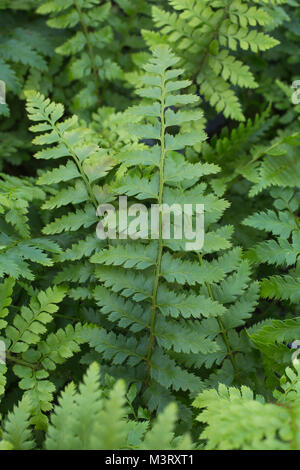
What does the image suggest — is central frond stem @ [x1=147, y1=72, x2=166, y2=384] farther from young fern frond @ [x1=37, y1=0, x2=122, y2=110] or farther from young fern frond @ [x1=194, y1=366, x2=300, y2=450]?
young fern frond @ [x1=37, y1=0, x2=122, y2=110]

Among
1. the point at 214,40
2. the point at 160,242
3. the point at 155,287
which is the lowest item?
the point at 155,287

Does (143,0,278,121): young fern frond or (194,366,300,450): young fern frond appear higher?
(143,0,278,121): young fern frond

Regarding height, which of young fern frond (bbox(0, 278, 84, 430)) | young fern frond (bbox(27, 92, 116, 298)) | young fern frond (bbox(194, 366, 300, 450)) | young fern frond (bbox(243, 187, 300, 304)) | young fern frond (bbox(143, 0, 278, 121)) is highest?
young fern frond (bbox(143, 0, 278, 121))

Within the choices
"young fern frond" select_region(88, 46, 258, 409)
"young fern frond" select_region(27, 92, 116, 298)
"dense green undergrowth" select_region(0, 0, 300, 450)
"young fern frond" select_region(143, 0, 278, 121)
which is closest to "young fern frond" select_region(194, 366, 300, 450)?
"dense green undergrowth" select_region(0, 0, 300, 450)

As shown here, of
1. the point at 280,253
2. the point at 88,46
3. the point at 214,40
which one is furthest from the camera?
the point at 88,46

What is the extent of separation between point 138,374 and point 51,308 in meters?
0.38

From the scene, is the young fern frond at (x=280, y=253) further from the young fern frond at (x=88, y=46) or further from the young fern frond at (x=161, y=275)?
the young fern frond at (x=88, y=46)

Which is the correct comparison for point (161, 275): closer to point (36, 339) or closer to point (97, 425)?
point (36, 339)

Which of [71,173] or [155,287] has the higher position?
[71,173]

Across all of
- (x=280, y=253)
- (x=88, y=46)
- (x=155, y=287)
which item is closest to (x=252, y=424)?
(x=155, y=287)

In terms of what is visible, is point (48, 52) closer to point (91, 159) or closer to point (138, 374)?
point (91, 159)

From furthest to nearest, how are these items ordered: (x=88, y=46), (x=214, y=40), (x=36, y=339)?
(x=88, y=46)
(x=214, y=40)
(x=36, y=339)

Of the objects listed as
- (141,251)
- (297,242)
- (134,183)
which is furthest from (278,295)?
(134,183)

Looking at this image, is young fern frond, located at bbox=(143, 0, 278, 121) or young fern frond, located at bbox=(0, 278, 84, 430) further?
young fern frond, located at bbox=(143, 0, 278, 121)
